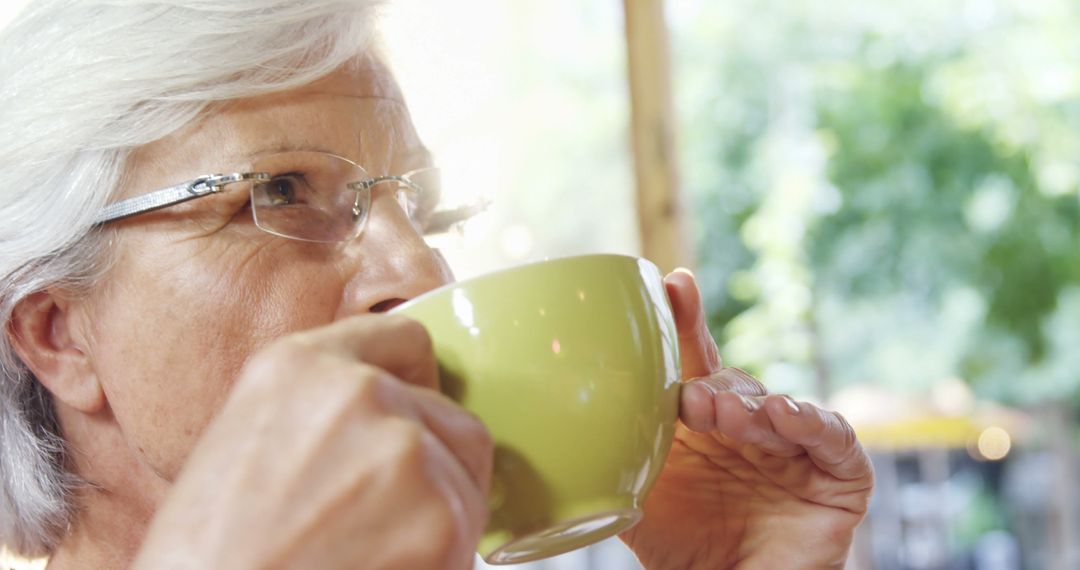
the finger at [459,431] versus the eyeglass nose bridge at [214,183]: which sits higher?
the eyeglass nose bridge at [214,183]

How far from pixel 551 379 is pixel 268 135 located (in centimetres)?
47

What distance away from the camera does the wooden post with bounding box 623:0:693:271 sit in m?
3.37

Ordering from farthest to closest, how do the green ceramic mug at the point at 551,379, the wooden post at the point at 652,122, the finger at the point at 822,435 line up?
the wooden post at the point at 652,122, the finger at the point at 822,435, the green ceramic mug at the point at 551,379

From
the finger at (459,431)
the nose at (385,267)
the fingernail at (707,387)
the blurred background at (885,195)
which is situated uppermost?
the finger at (459,431)

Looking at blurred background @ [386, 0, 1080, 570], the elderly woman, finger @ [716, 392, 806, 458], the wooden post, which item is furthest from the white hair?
blurred background @ [386, 0, 1080, 570]

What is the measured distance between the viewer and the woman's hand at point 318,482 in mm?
570

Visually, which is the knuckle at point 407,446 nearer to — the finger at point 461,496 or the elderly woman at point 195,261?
the finger at point 461,496

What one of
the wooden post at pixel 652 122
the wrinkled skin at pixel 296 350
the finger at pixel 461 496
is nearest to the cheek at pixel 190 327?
the wrinkled skin at pixel 296 350

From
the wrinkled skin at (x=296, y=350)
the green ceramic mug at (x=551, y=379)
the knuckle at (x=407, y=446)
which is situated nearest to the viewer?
the knuckle at (x=407, y=446)

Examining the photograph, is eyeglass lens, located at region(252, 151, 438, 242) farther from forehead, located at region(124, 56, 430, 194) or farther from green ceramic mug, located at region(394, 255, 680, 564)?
green ceramic mug, located at region(394, 255, 680, 564)

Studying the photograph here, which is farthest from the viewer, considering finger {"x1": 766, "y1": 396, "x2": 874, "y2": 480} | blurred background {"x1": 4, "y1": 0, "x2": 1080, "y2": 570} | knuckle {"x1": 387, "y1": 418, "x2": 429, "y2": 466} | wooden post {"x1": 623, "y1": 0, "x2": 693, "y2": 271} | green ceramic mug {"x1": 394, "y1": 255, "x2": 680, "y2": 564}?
blurred background {"x1": 4, "y1": 0, "x2": 1080, "y2": 570}

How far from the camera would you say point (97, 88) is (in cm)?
100

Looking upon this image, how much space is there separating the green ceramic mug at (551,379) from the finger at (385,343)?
0.03 meters

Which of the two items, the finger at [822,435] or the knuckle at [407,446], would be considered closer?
the knuckle at [407,446]
